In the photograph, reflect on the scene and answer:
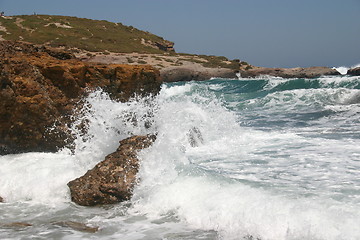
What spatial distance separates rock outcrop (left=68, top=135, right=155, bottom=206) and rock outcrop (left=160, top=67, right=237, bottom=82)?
31.6 m

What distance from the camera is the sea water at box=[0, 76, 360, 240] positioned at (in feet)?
13.3

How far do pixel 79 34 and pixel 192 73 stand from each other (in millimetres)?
21502

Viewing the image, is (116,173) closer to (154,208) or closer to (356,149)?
(154,208)

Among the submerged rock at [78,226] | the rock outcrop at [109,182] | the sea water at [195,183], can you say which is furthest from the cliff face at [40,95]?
the submerged rock at [78,226]

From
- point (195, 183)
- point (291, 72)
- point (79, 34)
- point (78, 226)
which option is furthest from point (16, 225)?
point (79, 34)

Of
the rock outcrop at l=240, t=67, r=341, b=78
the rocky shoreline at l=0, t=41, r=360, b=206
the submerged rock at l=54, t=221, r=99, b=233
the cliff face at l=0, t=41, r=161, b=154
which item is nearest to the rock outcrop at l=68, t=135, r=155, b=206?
the rocky shoreline at l=0, t=41, r=360, b=206

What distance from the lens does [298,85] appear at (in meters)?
28.9

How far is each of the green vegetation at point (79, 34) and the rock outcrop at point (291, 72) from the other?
51.9 ft

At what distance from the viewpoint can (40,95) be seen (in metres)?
7.02

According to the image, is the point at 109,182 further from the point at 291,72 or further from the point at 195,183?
the point at 291,72

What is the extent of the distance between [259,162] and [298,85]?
78.0ft

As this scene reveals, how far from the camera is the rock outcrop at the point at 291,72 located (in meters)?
41.4

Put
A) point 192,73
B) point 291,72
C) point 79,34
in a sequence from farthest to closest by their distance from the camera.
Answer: point 79,34
point 291,72
point 192,73

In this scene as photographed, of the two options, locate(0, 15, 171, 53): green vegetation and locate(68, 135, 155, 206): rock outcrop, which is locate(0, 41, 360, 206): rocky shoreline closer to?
locate(68, 135, 155, 206): rock outcrop
